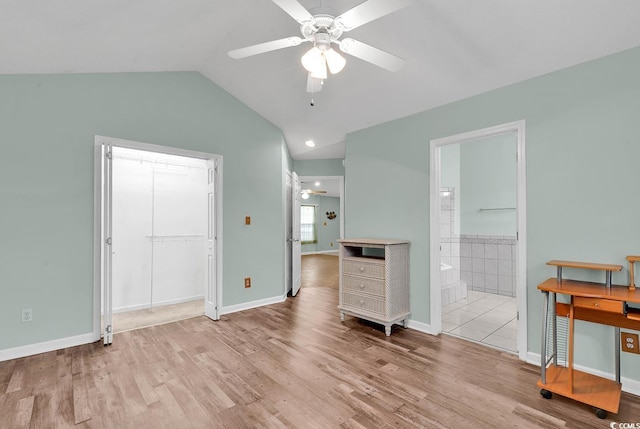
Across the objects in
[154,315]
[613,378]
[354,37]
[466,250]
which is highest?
[354,37]

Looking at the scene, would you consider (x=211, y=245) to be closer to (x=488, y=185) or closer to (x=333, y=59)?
(x=333, y=59)

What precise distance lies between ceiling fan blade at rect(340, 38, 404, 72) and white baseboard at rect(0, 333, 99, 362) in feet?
11.6

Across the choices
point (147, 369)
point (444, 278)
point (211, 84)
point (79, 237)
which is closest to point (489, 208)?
point (444, 278)

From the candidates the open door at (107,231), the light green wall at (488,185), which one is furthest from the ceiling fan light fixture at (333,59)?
the light green wall at (488,185)

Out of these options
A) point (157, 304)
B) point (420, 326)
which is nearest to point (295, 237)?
point (157, 304)

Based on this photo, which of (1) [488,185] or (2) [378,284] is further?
(1) [488,185]

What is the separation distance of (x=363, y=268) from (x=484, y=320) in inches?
Result: 66.9

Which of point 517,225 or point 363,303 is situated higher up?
point 517,225

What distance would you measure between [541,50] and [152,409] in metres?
3.80

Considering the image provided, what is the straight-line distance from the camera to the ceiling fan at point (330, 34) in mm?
1566

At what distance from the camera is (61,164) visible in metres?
2.87

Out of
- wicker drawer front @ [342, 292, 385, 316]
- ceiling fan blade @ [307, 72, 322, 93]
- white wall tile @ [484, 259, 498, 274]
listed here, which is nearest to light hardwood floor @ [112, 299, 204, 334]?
wicker drawer front @ [342, 292, 385, 316]

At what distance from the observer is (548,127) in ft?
8.09

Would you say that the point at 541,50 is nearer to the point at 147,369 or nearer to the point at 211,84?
the point at 211,84
